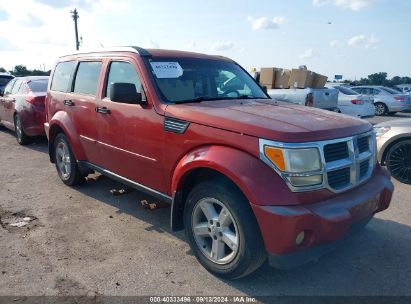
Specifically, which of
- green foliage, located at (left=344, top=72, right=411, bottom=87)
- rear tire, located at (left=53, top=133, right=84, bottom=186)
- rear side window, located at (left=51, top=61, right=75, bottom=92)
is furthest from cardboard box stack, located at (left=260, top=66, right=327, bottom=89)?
green foliage, located at (left=344, top=72, right=411, bottom=87)

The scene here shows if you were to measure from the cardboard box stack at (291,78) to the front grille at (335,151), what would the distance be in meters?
9.89

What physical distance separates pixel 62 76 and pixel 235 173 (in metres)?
4.06

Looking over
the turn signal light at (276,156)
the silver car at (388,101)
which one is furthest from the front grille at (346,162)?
the silver car at (388,101)

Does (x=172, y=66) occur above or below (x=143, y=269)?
above

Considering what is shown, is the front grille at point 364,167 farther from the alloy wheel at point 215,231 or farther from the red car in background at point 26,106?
the red car in background at point 26,106

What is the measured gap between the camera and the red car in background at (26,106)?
877 centimetres

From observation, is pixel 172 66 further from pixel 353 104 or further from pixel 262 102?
pixel 353 104

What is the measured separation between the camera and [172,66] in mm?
4285

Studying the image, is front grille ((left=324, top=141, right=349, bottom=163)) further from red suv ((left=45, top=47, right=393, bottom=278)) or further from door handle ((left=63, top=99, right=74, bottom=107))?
door handle ((left=63, top=99, right=74, bottom=107))

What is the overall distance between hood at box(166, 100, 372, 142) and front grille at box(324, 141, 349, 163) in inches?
3.1

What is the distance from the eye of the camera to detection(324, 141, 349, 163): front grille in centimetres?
309

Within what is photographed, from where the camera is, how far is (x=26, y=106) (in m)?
8.94

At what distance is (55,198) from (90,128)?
4.11 feet

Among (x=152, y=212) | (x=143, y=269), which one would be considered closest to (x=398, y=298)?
(x=143, y=269)
